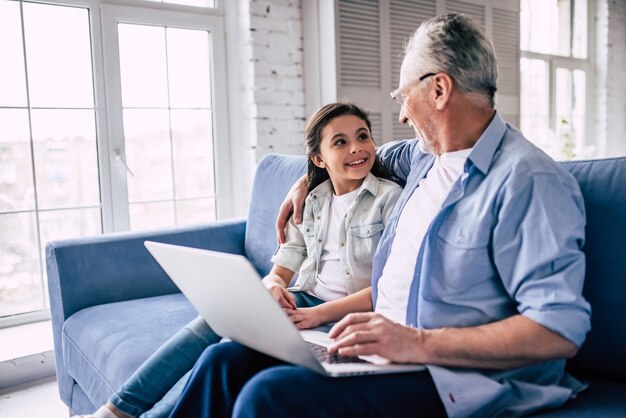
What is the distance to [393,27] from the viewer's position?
11.2 ft

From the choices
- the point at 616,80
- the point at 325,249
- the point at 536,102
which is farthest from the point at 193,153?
the point at 616,80

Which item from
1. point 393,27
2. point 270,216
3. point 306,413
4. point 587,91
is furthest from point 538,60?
point 306,413

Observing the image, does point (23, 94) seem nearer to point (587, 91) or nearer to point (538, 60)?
point (538, 60)

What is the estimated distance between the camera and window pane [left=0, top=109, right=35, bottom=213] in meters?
2.68

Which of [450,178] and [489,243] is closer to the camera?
[489,243]

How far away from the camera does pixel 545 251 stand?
0.99 m

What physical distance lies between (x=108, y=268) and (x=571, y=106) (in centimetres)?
445

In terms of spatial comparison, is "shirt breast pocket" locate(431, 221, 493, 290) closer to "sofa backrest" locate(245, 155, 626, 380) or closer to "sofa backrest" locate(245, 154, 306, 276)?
"sofa backrest" locate(245, 155, 626, 380)

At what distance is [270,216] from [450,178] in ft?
3.38

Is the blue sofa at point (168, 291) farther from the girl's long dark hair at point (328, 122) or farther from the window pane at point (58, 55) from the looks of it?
the window pane at point (58, 55)

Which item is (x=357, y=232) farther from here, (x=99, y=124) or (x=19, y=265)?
(x=19, y=265)

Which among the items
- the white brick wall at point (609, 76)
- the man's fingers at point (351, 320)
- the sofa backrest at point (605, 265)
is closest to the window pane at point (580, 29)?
the white brick wall at point (609, 76)

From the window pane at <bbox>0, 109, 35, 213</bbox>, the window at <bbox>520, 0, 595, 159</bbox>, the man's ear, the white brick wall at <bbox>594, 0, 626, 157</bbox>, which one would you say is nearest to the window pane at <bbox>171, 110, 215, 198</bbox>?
the window pane at <bbox>0, 109, 35, 213</bbox>

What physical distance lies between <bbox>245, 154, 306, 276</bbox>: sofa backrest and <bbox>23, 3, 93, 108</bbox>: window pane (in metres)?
1.09
